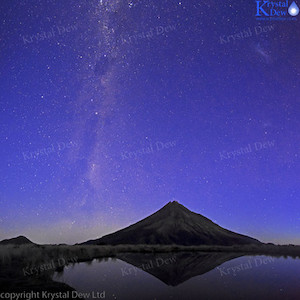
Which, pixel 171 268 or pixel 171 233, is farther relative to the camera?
pixel 171 233

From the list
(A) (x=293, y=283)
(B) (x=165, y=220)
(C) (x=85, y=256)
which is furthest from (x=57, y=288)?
(B) (x=165, y=220)

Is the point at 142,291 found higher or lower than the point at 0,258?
lower

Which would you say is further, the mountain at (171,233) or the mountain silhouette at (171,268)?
the mountain at (171,233)

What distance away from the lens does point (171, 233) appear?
133125 mm

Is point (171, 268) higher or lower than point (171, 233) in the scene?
lower

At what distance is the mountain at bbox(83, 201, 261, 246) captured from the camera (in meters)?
123

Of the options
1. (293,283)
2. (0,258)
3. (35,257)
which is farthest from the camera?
(35,257)

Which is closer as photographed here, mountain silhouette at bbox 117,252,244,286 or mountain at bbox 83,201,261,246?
mountain silhouette at bbox 117,252,244,286

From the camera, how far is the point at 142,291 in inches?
375

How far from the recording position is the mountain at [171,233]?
403ft

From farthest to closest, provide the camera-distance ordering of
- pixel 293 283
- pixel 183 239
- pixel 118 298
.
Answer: pixel 183 239 < pixel 293 283 < pixel 118 298

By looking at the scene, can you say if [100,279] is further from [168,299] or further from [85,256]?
[85,256]

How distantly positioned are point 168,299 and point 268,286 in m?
4.81

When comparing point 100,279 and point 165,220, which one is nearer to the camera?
point 100,279
